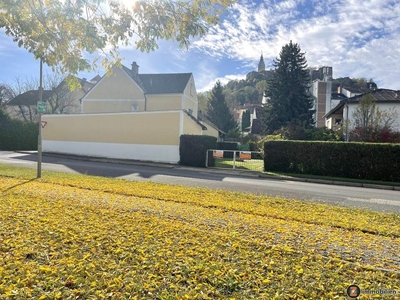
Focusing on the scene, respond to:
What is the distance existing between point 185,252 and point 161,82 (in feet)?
105

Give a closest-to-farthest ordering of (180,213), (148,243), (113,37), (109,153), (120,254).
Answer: (120,254) < (148,243) < (180,213) < (113,37) < (109,153)

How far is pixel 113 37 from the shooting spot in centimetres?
607

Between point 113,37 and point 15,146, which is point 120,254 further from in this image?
point 15,146

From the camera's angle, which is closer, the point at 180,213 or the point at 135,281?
the point at 135,281

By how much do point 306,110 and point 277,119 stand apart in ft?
13.1

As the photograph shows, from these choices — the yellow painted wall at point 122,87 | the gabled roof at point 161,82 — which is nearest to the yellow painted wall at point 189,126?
the gabled roof at point 161,82

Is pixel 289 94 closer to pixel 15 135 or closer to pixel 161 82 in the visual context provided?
pixel 161 82

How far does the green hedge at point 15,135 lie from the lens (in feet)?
93.8

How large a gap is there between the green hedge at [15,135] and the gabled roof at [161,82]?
1257 centimetres

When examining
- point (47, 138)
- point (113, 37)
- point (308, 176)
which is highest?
point (113, 37)

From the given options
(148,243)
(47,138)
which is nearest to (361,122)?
(148,243)

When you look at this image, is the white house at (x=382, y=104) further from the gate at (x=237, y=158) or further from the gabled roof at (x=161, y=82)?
the gabled roof at (x=161, y=82)

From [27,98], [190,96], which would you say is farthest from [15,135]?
[190,96]

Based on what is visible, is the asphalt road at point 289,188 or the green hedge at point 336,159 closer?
the asphalt road at point 289,188
